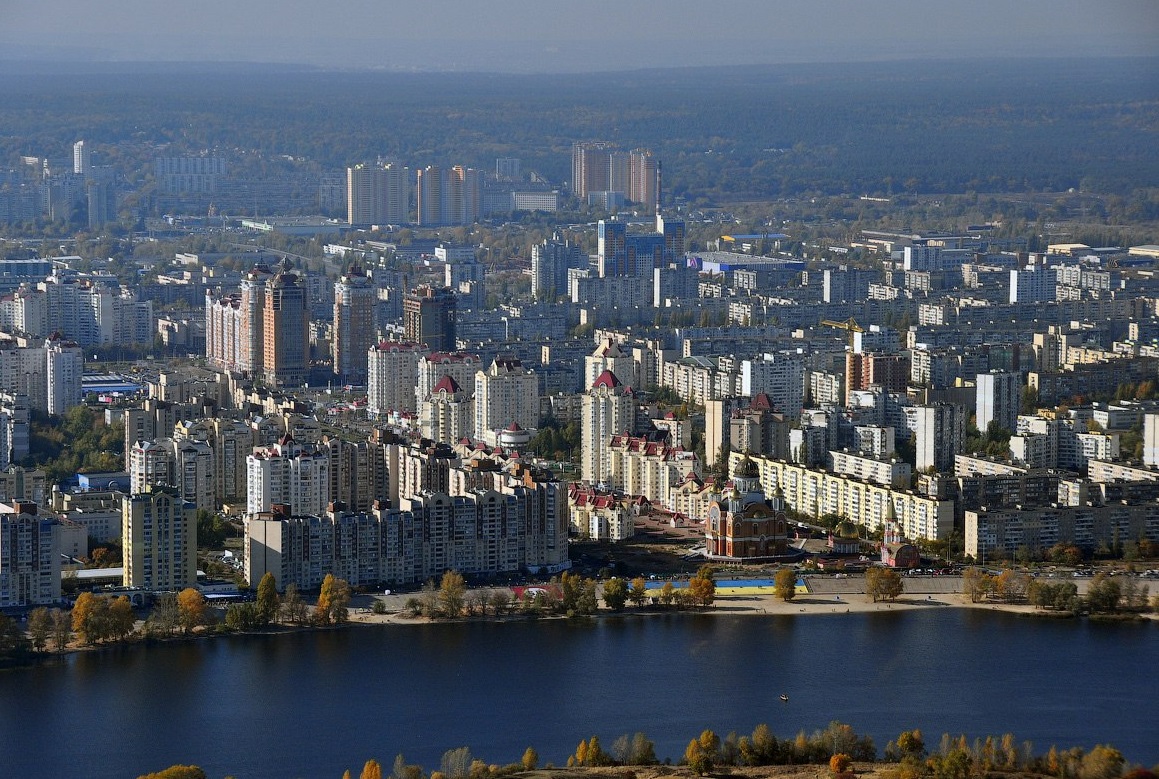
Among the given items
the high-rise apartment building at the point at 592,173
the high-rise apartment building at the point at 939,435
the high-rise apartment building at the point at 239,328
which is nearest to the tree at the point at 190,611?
the high-rise apartment building at the point at 939,435

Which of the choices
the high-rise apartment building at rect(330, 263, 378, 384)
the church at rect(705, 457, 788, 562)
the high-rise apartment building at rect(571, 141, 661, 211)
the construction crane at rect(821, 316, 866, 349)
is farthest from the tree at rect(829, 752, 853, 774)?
the high-rise apartment building at rect(571, 141, 661, 211)

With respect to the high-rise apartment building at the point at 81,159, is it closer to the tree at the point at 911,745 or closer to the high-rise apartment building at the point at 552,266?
the high-rise apartment building at the point at 552,266

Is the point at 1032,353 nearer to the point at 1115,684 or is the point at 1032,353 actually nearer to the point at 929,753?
the point at 1115,684

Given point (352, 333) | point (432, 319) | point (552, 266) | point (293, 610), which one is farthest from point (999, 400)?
point (552, 266)

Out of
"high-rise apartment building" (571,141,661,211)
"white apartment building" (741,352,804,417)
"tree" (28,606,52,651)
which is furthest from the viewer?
"high-rise apartment building" (571,141,661,211)

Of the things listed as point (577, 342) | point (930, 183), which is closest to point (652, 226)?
point (930, 183)

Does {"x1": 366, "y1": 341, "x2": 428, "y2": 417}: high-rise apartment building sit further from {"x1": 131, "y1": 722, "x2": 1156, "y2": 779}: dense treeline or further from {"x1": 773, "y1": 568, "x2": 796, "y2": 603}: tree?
{"x1": 131, "y1": 722, "x2": 1156, "y2": 779}: dense treeline
